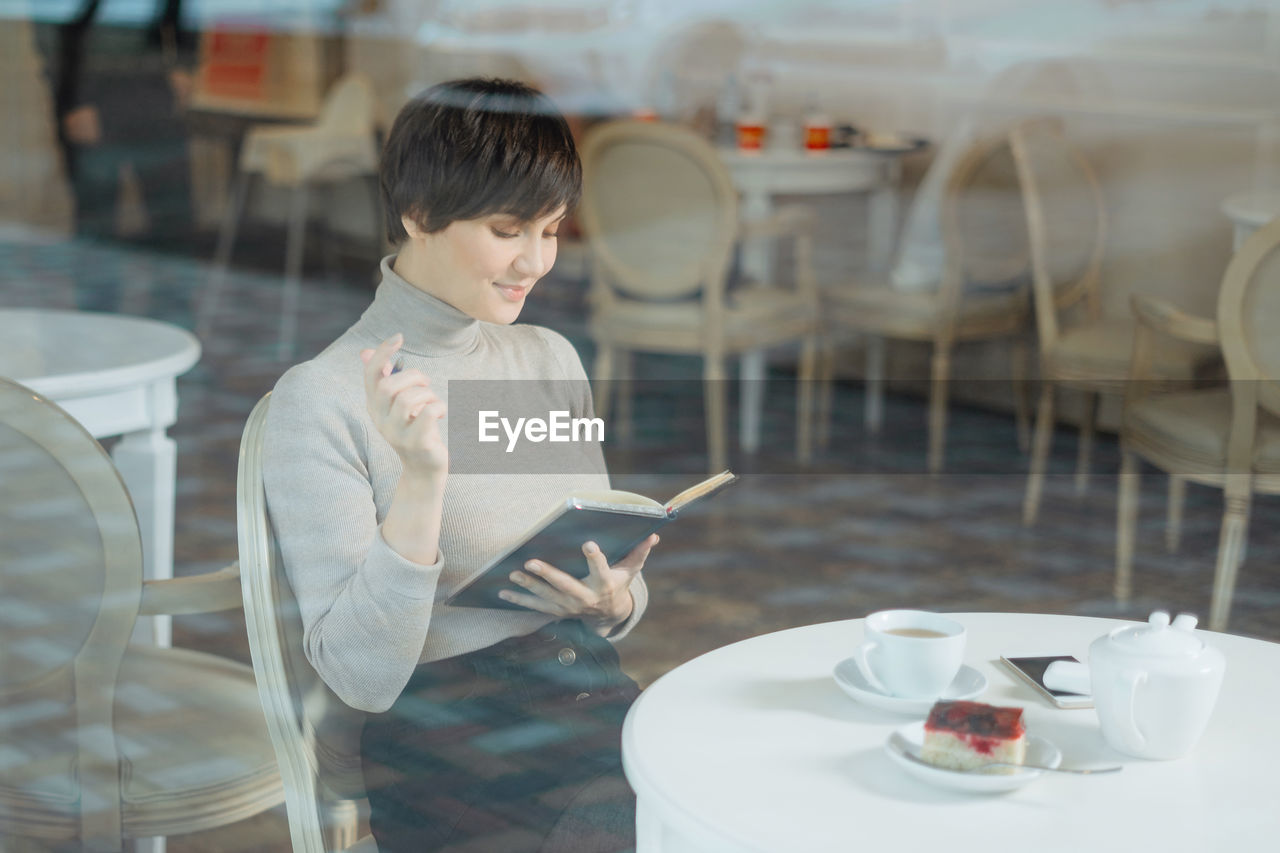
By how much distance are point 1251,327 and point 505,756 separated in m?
1.46

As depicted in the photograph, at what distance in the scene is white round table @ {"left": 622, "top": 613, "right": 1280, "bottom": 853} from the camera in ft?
2.19

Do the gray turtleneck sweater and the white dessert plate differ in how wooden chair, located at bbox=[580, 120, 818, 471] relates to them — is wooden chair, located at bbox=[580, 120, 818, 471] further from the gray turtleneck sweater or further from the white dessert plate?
the white dessert plate


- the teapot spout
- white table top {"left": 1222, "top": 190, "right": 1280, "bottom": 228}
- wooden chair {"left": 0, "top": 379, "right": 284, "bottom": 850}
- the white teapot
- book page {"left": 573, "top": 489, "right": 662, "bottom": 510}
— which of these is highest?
white table top {"left": 1222, "top": 190, "right": 1280, "bottom": 228}

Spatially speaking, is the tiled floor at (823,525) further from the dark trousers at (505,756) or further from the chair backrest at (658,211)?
the dark trousers at (505,756)

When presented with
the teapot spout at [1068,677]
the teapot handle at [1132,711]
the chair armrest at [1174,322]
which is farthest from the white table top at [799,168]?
the teapot handle at [1132,711]

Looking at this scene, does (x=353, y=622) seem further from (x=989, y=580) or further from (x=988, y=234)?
(x=988, y=234)

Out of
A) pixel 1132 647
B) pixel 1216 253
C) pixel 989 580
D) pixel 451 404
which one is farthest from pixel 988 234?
pixel 1132 647

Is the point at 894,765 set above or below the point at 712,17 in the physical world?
below

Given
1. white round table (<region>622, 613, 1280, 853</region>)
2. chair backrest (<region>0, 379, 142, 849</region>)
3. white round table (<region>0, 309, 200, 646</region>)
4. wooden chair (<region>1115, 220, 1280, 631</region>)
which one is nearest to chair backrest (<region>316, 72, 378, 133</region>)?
white round table (<region>0, 309, 200, 646</region>)

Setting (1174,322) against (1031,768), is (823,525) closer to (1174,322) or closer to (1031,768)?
(1174,322)

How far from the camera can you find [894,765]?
0.73m

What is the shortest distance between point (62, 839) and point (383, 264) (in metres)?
0.55

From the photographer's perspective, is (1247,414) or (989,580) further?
(989,580)

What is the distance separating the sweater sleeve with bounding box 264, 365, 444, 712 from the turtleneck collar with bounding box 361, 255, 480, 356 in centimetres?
8
